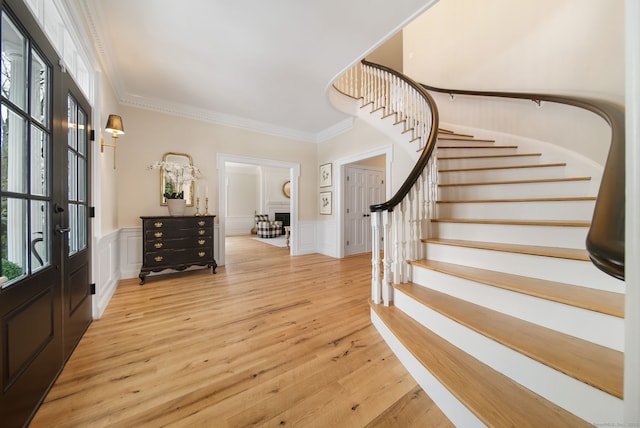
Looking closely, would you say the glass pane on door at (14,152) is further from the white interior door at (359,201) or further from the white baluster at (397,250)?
the white interior door at (359,201)

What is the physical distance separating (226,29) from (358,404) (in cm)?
311

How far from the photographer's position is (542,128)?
2730mm

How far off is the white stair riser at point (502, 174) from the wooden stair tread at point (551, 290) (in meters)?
1.32

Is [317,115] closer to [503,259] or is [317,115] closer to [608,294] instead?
[503,259]

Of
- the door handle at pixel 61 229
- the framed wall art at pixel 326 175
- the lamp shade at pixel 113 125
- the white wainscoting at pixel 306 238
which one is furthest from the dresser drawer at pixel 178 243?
the framed wall art at pixel 326 175

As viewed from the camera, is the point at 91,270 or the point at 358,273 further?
the point at 358,273

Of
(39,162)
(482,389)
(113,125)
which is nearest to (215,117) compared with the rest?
(113,125)

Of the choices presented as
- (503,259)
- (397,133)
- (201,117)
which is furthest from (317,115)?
(503,259)

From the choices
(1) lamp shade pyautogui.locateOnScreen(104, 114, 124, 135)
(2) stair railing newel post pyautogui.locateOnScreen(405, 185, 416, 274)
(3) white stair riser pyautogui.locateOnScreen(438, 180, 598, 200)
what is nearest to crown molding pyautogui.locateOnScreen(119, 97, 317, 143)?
(1) lamp shade pyautogui.locateOnScreen(104, 114, 124, 135)

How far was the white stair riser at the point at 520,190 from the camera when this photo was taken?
2.03 m

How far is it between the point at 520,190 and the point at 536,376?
5.90 feet

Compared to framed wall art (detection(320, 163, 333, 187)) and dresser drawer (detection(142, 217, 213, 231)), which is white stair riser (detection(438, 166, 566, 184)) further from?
dresser drawer (detection(142, 217, 213, 231))

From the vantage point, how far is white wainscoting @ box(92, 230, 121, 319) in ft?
6.79

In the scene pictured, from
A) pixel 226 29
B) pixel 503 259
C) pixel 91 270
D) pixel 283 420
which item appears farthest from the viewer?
pixel 226 29
